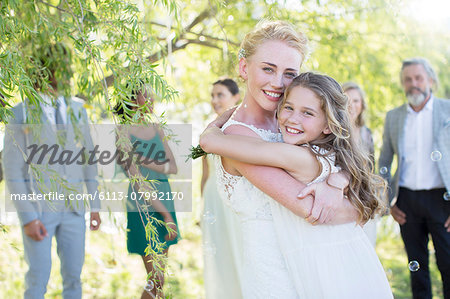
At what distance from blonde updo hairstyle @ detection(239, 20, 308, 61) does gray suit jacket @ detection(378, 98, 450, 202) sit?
187cm

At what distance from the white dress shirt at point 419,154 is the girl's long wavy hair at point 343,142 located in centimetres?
171

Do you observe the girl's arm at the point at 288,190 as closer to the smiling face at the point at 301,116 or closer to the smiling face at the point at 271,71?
the smiling face at the point at 301,116

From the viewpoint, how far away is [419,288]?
140 inches

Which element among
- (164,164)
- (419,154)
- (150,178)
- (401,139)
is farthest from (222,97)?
(419,154)

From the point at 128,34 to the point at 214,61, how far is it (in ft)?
10.4

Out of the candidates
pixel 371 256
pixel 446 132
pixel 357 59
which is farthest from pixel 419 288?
pixel 357 59

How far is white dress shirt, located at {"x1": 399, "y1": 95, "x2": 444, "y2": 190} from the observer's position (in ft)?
11.3

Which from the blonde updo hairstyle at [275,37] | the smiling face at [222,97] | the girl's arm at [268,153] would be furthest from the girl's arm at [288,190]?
the smiling face at [222,97]

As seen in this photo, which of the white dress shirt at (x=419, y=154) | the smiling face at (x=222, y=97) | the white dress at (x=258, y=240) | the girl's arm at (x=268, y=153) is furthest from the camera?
the smiling face at (x=222, y=97)

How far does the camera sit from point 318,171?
5.99 feet

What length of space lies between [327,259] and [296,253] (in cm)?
12

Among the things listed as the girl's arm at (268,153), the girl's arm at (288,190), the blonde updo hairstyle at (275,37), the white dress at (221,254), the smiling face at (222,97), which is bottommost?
the white dress at (221,254)

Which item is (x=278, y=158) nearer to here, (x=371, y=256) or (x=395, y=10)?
(x=371, y=256)

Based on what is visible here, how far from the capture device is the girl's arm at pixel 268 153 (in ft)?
5.74
